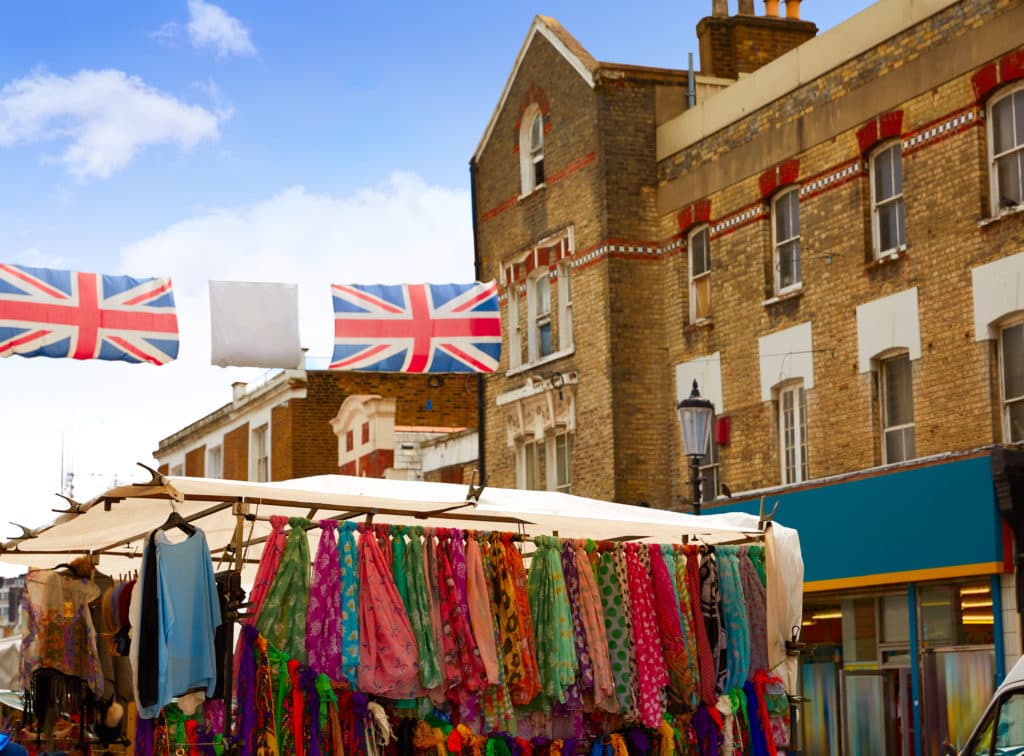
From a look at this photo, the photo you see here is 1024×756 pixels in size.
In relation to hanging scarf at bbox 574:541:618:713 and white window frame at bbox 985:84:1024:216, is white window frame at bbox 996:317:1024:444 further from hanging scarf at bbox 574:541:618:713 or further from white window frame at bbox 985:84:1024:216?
hanging scarf at bbox 574:541:618:713

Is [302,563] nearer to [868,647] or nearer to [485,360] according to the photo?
[485,360]

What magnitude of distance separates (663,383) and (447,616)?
16.2 metres

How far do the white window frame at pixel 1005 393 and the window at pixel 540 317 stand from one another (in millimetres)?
10632

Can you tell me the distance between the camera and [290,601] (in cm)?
1028

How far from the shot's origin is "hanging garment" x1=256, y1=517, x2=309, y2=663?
10203mm

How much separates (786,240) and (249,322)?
29.8ft

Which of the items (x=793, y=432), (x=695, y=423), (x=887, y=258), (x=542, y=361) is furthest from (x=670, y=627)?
(x=542, y=361)

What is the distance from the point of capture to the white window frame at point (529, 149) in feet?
96.9

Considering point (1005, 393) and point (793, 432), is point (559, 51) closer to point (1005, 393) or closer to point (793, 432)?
point (793, 432)

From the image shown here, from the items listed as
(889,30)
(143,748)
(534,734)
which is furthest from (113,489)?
(889,30)

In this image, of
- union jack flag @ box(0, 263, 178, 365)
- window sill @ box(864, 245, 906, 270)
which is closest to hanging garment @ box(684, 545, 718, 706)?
union jack flag @ box(0, 263, 178, 365)

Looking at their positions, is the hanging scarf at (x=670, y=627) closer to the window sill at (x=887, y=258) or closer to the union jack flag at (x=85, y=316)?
the union jack flag at (x=85, y=316)

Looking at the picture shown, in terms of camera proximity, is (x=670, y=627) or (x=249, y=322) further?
(x=249, y=322)

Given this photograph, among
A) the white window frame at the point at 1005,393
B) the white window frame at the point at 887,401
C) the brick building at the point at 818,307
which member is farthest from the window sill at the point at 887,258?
the white window frame at the point at 1005,393
